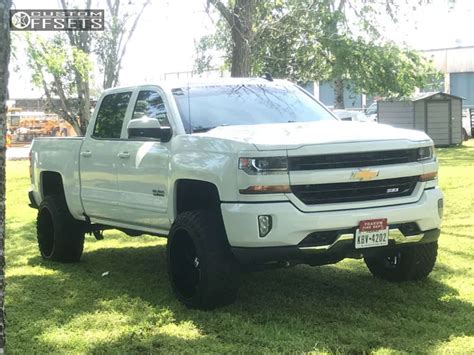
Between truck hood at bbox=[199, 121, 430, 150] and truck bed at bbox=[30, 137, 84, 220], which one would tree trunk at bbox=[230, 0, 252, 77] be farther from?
truck hood at bbox=[199, 121, 430, 150]

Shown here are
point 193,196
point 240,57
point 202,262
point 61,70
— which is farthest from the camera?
point 61,70

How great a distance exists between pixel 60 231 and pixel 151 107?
200 cm

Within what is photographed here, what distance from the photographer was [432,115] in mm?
27375

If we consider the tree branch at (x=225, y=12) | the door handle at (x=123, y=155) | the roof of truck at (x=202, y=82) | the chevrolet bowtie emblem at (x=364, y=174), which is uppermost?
the tree branch at (x=225, y=12)

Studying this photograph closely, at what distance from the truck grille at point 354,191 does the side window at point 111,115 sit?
8.40 feet

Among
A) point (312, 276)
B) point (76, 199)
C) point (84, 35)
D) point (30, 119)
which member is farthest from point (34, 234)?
point (30, 119)

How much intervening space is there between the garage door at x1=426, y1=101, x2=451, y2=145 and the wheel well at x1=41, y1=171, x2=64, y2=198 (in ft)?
71.5

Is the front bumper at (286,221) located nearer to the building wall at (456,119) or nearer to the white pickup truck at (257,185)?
the white pickup truck at (257,185)

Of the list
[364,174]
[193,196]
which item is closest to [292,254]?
[364,174]

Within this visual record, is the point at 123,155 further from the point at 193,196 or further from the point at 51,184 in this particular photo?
the point at 51,184

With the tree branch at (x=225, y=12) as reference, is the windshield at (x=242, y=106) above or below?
below

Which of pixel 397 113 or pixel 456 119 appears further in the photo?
pixel 456 119

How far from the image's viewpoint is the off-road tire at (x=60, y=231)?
24.4ft

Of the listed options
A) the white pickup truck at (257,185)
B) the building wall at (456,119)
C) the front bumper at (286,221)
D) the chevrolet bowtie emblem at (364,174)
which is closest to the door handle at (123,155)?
the white pickup truck at (257,185)
